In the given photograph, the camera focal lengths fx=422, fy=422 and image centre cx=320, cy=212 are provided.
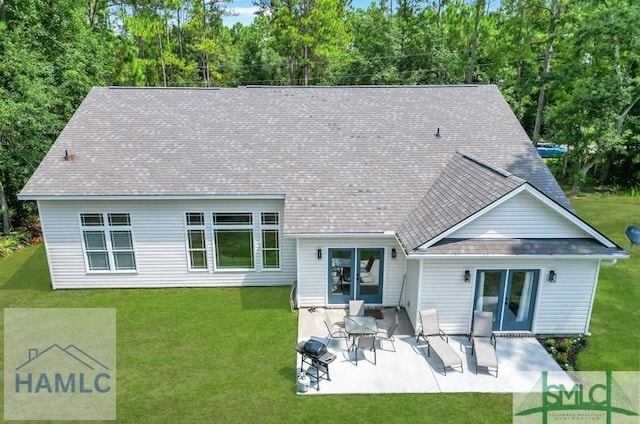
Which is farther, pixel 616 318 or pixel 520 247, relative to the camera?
pixel 616 318

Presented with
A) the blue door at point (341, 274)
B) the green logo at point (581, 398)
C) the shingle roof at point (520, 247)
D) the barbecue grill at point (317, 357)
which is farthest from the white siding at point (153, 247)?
the green logo at point (581, 398)

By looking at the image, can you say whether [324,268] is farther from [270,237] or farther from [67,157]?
[67,157]

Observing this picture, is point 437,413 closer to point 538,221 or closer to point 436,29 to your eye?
point 538,221

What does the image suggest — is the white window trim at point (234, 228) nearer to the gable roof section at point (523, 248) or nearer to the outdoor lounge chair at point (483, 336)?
the gable roof section at point (523, 248)

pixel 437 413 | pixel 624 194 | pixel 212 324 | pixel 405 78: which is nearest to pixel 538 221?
pixel 437 413

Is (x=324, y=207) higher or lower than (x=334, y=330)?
higher

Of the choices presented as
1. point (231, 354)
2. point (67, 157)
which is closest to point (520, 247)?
point (231, 354)

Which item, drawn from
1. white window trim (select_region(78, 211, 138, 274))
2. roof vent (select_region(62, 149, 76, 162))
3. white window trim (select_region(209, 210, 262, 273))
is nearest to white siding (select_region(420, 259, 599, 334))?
white window trim (select_region(209, 210, 262, 273))

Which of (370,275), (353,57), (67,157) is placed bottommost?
(370,275)
